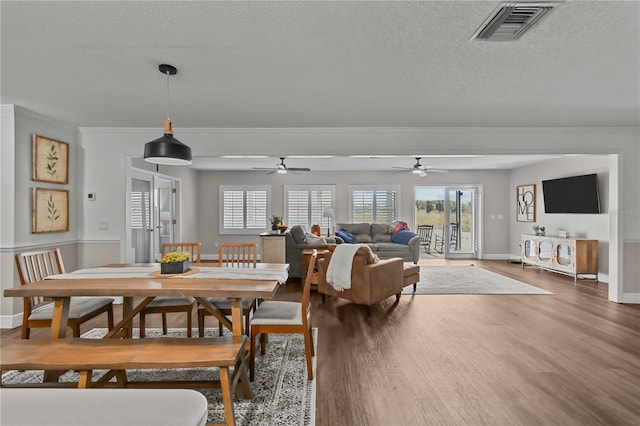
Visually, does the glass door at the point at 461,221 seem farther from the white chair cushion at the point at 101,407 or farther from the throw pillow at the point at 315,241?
the white chair cushion at the point at 101,407

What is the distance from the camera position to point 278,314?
2.61 meters

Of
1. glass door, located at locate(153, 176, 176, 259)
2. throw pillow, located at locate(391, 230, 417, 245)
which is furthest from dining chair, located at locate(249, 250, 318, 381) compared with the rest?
throw pillow, located at locate(391, 230, 417, 245)

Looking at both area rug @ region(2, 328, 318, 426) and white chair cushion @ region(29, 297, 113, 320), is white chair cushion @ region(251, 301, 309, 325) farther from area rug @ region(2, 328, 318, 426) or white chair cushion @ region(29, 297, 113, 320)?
white chair cushion @ region(29, 297, 113, 320)

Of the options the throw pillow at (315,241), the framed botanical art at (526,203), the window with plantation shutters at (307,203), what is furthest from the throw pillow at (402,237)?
the framed botanical art at (526,203)

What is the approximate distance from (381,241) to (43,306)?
22.7ft

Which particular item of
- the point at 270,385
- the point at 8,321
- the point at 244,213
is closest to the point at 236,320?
the point at 270,385

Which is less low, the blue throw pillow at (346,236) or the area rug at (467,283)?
the blue throw pillow at (346,236)

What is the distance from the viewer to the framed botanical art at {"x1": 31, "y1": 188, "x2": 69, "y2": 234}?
4.04 metres

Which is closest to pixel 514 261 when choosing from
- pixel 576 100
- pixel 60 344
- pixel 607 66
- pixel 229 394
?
pixel 576 100

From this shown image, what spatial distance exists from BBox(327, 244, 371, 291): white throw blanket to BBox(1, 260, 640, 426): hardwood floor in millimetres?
367

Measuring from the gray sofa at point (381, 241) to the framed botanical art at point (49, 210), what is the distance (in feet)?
18.8

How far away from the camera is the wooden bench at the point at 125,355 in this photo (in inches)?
70.7

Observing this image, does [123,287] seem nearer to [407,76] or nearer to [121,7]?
[121,7]

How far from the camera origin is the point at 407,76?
9.56 ft
